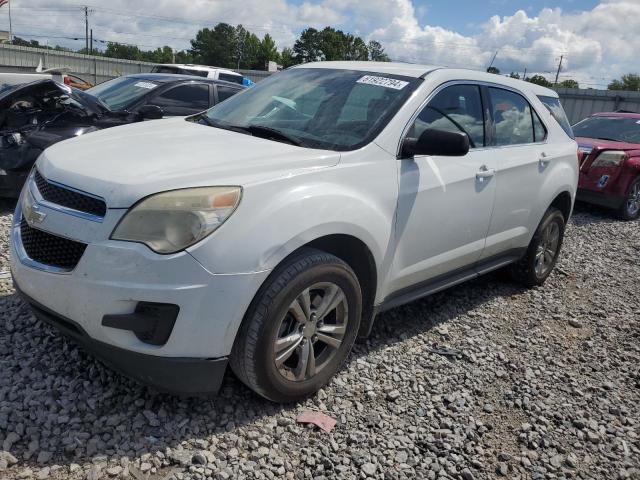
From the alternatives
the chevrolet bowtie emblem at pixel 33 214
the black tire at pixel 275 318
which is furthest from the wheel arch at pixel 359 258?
the chevrolet bowtie emblem at pixel 33 214

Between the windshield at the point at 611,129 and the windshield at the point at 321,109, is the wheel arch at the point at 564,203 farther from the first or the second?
the windshield at the point at 611,129

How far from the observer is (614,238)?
7.66 metres

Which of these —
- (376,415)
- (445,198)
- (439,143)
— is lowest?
(376,415)

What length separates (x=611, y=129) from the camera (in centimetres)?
966

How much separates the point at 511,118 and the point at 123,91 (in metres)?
5.57

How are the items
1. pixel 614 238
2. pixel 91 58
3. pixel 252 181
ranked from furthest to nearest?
1. pixel 91 58
2. pixel 614 238
3. pixel 252 181

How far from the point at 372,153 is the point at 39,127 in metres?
4.33

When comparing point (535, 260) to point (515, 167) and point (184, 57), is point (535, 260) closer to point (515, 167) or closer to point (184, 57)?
point (515, 167)

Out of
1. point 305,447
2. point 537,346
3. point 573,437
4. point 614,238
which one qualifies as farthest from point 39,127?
point 614,238

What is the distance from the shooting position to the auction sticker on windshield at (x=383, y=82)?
133 inches

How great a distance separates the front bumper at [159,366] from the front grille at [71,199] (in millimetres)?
496

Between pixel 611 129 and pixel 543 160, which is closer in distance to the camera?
pixel 543 160

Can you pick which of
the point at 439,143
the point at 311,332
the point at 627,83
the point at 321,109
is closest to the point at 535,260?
the point at 439,143

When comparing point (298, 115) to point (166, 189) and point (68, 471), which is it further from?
point (68, 471)
